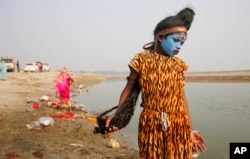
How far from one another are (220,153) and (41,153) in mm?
4180

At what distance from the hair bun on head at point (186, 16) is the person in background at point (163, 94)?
2 centimetres

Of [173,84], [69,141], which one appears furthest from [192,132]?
[69,141]

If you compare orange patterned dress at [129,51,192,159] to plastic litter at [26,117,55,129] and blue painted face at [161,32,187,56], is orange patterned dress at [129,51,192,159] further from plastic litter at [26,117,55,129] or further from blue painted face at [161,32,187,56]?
plastic litter at [26,117,55,129]

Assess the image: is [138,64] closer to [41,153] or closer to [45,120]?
[41,153]

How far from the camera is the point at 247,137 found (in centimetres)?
871

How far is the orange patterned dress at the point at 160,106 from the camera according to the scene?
2.45 m

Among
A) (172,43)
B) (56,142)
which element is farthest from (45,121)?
(172,43)

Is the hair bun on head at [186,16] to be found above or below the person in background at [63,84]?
above

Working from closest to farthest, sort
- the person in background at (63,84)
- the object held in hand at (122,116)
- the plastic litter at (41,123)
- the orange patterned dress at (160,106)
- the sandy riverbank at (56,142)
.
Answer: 1. the orange patterned dress at (160,106)
2. the object held in hand at (122,116)
3. the sandy riverbank at (56,142)
4. the plastic litter at (41,123)
5. the person in background at (63,84)

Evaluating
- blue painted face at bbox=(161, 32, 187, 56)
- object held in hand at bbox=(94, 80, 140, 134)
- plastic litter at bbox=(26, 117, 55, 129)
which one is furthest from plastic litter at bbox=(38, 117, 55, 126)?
blue painted face at bbox=(161, 32, 187, 56)

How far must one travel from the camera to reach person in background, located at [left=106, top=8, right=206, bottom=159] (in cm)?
245

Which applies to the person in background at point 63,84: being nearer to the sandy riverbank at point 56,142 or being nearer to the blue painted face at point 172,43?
the sandy riverbank at point 56,142

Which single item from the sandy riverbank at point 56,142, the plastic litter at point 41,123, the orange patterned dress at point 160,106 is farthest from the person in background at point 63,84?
the orange patterned dress at point 160,106

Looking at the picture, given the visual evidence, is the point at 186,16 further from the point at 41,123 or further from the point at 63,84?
the point at 63,84
